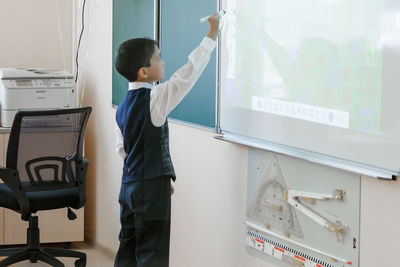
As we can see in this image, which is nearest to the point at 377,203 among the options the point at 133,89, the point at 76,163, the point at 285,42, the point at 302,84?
the point at 302,84

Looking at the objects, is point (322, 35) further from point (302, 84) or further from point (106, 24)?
point (106, 24)

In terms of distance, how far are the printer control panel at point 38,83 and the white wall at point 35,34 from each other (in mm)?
333

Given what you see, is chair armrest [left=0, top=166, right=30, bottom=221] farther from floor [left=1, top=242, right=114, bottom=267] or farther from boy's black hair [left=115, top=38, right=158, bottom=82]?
boy's black hair [left=115, top=38, right=158, bottom=82]

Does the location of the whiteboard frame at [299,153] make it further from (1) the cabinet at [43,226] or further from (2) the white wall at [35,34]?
(2) the white wall at [35,34]

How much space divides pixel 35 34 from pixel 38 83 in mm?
497

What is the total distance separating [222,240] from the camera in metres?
2.44

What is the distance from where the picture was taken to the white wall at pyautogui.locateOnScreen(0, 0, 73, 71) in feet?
12.6

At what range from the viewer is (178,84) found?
2223 millimetres

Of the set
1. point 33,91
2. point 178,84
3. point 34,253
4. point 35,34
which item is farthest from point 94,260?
point 178,84

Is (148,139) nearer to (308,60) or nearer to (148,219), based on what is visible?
(148,219)

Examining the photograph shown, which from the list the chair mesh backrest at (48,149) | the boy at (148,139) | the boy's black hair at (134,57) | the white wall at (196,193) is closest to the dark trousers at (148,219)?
the boy at (148,139)

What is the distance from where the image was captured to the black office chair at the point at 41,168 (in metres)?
2.96

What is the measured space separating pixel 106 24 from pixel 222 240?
5.19 feet

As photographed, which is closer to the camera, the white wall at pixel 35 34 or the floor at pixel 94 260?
the floor at pixel 94 260
